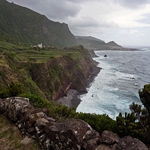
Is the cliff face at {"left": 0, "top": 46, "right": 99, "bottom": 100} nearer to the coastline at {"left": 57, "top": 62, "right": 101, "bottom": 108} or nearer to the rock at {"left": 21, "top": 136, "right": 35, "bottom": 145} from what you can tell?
the coastline at {"left": 57, "top": 62, "right": 101, "bottom": 108}

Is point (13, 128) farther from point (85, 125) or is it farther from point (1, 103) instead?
point (85, 125)

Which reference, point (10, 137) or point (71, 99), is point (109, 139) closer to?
point (10, 137)

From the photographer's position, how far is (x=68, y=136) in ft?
43.3

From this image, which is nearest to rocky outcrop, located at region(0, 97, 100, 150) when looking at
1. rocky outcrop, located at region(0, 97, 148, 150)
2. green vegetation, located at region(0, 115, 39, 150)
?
rocky outcrop, located at region(0, 97, 148, 150)

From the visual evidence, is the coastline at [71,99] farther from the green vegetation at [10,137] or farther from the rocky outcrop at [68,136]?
the rocky outcrop at [68,136]

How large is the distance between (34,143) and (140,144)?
9.08 m

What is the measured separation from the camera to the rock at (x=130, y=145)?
12429 millimetres

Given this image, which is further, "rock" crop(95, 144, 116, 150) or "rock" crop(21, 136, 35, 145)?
"rock" crop(21, 136, 35, 145)

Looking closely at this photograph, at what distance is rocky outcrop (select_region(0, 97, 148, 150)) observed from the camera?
1295 centimetres

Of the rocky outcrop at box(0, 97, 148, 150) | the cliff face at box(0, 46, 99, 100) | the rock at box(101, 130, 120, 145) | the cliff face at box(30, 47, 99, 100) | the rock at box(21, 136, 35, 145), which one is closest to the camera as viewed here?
the rocky outcrop at box(0, 97, 148, 150)

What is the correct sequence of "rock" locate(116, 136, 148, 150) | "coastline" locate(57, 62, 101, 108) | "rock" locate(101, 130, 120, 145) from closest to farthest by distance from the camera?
"rock" locate(116, 136, 148, 150) < "rock" locate(101, 130, 120, 145) < "coastline" locate(57, 62, 101, 108)

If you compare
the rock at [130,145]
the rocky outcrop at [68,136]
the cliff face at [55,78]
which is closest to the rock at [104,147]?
the rocky outcrop at [68,136]

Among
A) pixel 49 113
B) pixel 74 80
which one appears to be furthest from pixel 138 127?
pixel 74 80

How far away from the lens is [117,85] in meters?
72.8
